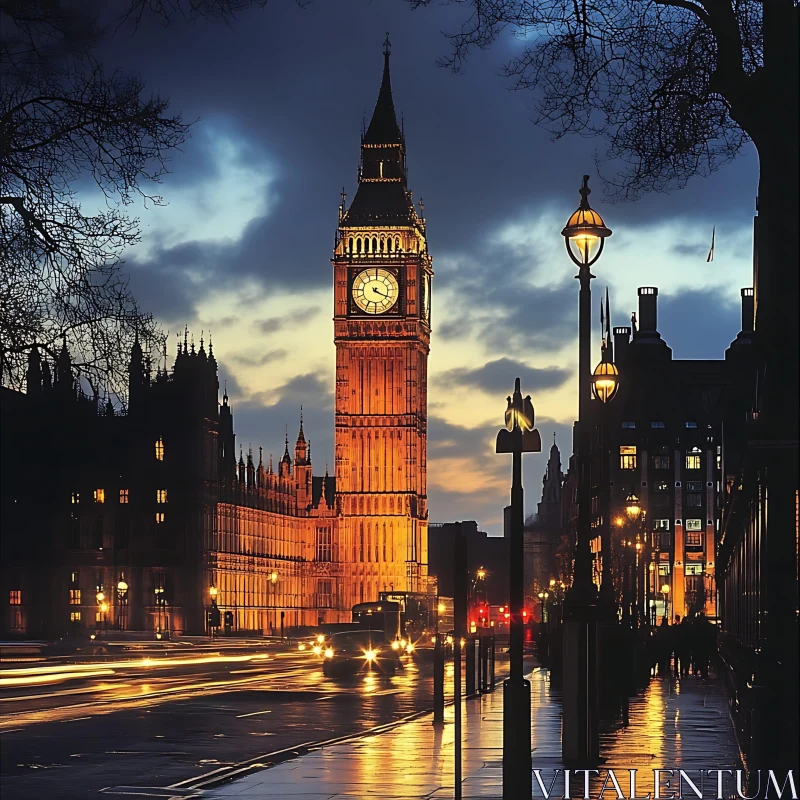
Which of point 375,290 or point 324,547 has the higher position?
point 375,290

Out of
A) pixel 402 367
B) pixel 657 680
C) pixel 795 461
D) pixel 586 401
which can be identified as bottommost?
pixel 657 680

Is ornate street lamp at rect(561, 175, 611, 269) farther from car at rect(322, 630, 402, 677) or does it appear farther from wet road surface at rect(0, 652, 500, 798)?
car at rect(322, 630, 402, 677)

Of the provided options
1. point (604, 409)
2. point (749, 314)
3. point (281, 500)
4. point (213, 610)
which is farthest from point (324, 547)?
point (604, 409)

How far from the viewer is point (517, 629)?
17453mm

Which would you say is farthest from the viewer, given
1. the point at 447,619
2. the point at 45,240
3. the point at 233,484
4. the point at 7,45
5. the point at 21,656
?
the point at 447,619

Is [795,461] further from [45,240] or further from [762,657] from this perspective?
[45,240]

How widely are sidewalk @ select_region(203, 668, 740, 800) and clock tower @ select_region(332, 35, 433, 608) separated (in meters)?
142

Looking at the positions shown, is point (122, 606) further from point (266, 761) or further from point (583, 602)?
point (583, 602)

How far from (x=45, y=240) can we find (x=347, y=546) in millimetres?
159302

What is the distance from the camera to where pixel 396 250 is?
594 ft

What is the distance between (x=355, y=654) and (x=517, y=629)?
134ft

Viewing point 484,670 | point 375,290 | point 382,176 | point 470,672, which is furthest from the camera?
point 382,176

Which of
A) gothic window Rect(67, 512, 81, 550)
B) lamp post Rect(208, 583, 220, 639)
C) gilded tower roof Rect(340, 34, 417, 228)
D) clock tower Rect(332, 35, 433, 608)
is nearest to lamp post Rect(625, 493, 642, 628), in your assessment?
lamp post Rect(208, 583, 220, 639)

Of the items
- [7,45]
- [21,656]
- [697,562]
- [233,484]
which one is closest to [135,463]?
[233,484]
